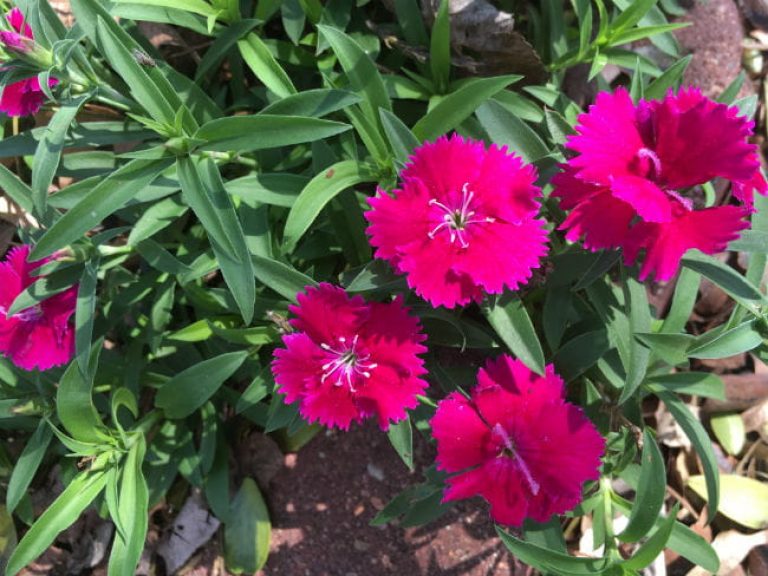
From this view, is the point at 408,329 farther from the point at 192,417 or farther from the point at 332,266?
the point at 192,417

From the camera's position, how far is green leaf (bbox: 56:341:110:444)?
1731 mm

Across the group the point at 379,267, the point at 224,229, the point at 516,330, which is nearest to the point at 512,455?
the point at 516,330

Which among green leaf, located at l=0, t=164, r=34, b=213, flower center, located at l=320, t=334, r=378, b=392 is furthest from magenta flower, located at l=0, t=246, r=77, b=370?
flower center, located at l=320, t=334, r=378, b=392

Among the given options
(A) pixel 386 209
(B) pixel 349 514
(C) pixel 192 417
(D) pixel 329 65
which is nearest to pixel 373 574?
(B) pixel 349 514

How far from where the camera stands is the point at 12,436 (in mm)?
2398

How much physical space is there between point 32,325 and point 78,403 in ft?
0.77

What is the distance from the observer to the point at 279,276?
5.71 ft

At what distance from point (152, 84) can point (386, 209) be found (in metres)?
0.58

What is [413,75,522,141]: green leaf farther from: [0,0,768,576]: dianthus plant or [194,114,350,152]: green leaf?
[194,114,350,152]: green leaf

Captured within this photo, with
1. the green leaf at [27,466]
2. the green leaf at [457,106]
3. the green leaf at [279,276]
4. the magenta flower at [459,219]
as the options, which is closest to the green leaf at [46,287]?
the green leaf at [27,466]

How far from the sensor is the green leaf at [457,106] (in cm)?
170

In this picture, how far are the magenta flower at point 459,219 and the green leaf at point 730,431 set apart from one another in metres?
1.30

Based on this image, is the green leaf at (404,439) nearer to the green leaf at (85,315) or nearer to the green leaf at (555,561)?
the green leaf at (555,561)

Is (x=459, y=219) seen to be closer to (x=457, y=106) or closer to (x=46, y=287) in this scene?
(x=457, y=106)
